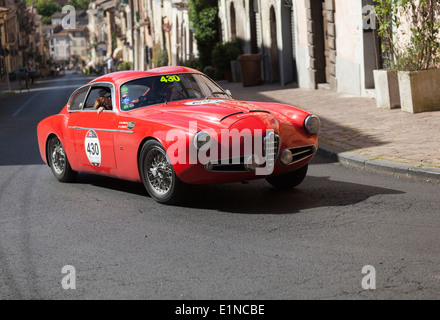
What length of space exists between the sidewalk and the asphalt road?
0.81ft

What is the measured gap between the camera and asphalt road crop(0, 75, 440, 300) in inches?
188

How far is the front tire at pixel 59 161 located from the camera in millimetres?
9422

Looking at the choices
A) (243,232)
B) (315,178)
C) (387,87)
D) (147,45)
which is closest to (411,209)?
(243,232)

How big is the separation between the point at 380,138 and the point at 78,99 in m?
4.26

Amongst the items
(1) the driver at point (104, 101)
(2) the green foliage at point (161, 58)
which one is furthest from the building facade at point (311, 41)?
(2) the green foliage at point (161, 58)

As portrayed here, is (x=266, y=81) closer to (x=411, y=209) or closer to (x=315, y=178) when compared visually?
(x=315, y=178)

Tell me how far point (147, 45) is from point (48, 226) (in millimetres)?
59676

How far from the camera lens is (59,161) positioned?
9.66m

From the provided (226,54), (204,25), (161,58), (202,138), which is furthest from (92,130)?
(161,58)

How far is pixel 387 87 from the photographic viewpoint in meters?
14.1

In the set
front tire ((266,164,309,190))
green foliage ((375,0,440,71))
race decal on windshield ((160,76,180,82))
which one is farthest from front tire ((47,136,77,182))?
green foliage ((375,0,440,71))

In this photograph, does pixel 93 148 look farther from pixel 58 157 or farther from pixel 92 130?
pixel 58 157

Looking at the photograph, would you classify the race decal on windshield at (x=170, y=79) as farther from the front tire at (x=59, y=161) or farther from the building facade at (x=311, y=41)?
the building facade at (x=311, y=41)

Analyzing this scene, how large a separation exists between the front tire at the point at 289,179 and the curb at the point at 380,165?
43.1 inches
